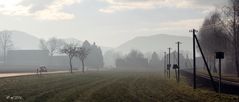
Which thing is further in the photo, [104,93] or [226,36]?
[226,36]

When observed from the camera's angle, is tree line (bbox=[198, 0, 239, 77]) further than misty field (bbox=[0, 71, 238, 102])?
Yes

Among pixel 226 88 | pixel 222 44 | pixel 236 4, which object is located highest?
pixel 236 4

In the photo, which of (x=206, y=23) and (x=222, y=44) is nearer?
(x=222, y=44)

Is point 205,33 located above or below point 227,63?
above

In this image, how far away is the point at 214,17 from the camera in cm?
11356

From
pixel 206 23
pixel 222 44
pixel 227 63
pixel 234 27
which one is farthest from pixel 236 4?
pixel 206 23

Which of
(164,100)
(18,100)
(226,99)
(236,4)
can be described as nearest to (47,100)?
(18,100)

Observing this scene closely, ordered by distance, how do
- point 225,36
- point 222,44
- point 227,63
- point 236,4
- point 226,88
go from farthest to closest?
point 227,63 → point 222,44 → point 225,36 → point 236,4 → point 226,88

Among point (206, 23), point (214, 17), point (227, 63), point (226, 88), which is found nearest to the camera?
point (226, 88)

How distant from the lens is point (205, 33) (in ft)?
419

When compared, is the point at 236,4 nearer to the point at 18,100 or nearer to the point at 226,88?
the point at 226,88

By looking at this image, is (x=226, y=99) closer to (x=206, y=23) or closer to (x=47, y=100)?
(x=47, y=100)

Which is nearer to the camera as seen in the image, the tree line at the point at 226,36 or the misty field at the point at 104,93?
the misty field at the point at 104,93

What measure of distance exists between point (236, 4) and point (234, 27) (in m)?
5.23
